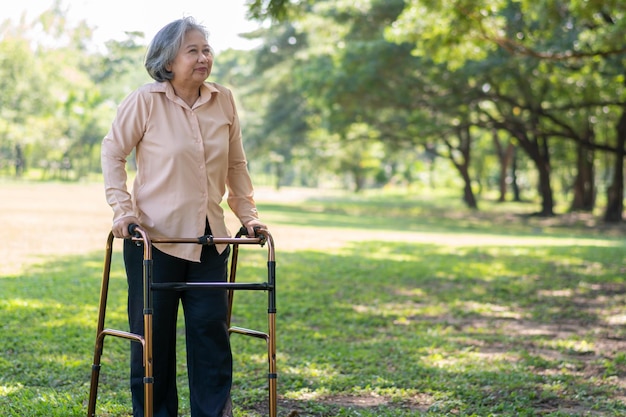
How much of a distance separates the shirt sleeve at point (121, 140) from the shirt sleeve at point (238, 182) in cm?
50

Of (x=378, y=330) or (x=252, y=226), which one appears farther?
(x=378, y=330)

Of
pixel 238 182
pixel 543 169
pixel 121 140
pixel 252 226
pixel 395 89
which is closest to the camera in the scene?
pixel 121 140

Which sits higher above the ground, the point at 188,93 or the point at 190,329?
the point at 188,93

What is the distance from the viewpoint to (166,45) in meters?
3.94

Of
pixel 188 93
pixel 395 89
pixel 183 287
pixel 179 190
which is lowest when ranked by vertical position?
pixel 183 287

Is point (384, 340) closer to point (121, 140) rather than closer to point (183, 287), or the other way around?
point (183, 287)

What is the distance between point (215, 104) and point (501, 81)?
2271 centimetres

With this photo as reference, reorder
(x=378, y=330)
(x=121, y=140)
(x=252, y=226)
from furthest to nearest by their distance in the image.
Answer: (x=378, y=330) < (x=252, y=226) < (x=121, y=140)

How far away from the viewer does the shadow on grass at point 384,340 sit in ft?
18.0

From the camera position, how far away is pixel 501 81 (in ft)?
84.6

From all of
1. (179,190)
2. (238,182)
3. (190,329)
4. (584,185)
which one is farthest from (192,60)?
(584,185)

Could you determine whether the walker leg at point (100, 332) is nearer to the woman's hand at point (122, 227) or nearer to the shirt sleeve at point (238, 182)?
the woman's hand at point (122, 227)

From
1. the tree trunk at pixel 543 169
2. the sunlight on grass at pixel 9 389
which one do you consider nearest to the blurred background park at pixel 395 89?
the tree trunk at pixel 543 169

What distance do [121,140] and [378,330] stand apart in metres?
4.74
